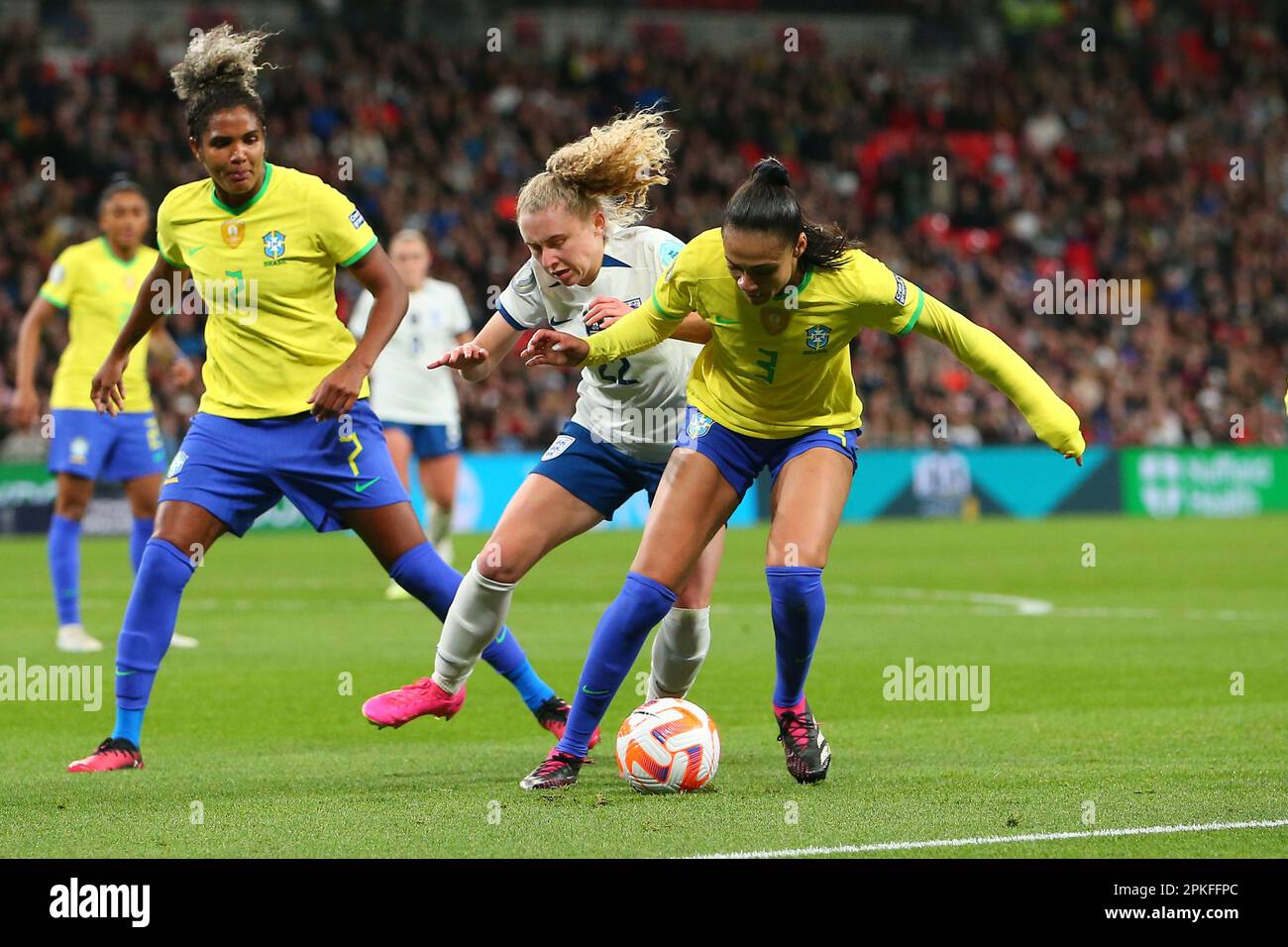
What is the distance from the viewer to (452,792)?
6500 mm

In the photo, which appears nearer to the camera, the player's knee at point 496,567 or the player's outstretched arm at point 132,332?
the player's knee at point 496,567

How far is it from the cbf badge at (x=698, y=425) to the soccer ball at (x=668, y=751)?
100 centimetres

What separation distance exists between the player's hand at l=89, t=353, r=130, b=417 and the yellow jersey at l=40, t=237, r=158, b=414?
3.79 metres

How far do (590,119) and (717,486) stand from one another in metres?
25.9

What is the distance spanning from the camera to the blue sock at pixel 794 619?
658 centimetres

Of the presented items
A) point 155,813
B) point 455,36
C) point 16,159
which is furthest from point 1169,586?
point 455,36

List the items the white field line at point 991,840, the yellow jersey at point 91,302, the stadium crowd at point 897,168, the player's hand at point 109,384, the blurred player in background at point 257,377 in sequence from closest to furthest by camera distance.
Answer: the white field line at point 991,840 < the blurred player in background at point 257,377 < the player's hand at point 109,384 < the yellow jersey at point 91,302 < the stadium crowd at point 897,168

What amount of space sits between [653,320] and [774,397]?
1.81 feet

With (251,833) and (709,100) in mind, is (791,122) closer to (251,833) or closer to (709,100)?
(709,100)

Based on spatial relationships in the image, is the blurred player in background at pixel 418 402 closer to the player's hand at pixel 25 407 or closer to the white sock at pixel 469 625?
the player's hand at pixel 25 407

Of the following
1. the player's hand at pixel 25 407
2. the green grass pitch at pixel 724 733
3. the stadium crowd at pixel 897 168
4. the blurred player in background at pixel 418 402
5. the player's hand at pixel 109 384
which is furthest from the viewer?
the stadium crowd at pixel 897 168

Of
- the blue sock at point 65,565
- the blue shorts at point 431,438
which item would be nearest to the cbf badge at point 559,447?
the blue sock at point 65,565

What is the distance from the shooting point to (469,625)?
7.14 m

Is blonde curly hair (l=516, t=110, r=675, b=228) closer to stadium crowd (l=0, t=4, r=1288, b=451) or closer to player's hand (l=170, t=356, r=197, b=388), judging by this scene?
player's hand (l=170, t=356, r=197, b=388)
